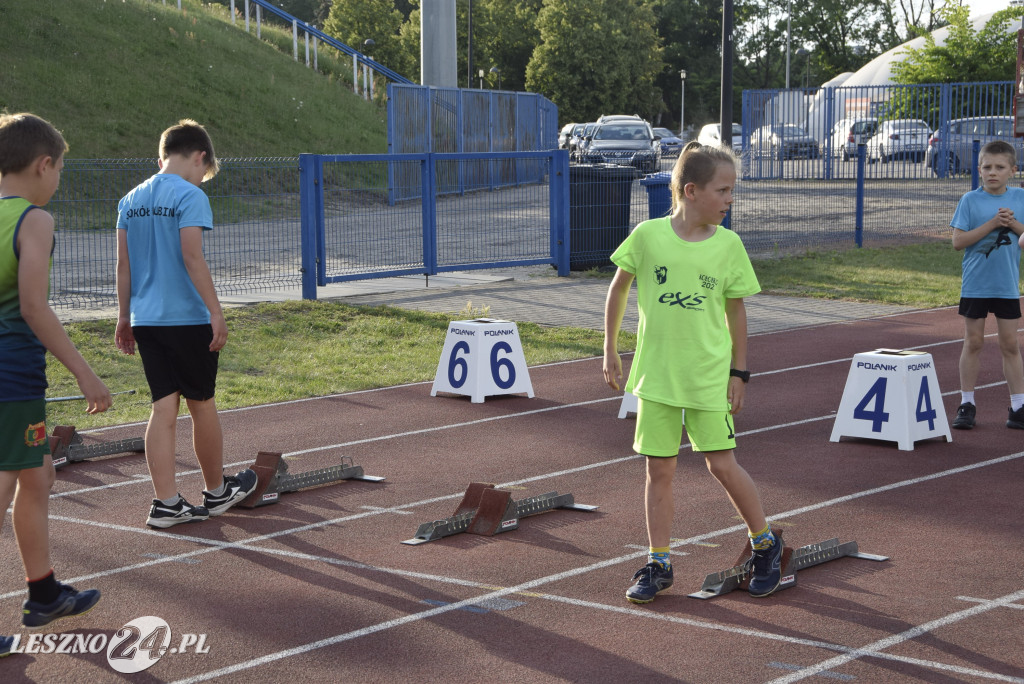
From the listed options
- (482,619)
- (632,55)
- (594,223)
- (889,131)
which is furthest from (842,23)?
(482,619)

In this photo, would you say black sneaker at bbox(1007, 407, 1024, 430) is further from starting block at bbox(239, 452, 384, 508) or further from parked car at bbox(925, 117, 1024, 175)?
parked car at bbox(925, 117, 1024, 175)

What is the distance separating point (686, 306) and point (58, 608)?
2825mm

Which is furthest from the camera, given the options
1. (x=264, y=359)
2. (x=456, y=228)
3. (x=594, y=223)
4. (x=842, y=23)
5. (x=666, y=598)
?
(x=842, y=23)

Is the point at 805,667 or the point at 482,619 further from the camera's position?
the point at 482,619

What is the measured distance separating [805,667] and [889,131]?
30.6 metres

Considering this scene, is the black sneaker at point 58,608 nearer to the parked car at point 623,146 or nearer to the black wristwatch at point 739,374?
the black wristwatch at point 739,374

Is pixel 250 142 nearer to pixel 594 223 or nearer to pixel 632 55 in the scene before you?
pixel 594 223

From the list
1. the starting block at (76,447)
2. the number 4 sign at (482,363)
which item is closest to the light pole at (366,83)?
the number 4 sign at (482,363)

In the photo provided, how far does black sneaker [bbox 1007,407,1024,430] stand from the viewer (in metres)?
8.23

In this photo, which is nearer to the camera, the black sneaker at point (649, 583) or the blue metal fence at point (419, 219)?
the black sneaker at point (649, 583)

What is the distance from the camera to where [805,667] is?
4367mm

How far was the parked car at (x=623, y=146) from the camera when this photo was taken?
1417 inches

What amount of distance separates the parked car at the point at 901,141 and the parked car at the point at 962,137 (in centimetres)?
A: 24

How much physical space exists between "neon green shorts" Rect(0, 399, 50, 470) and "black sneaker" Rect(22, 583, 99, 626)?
0.60 meters
